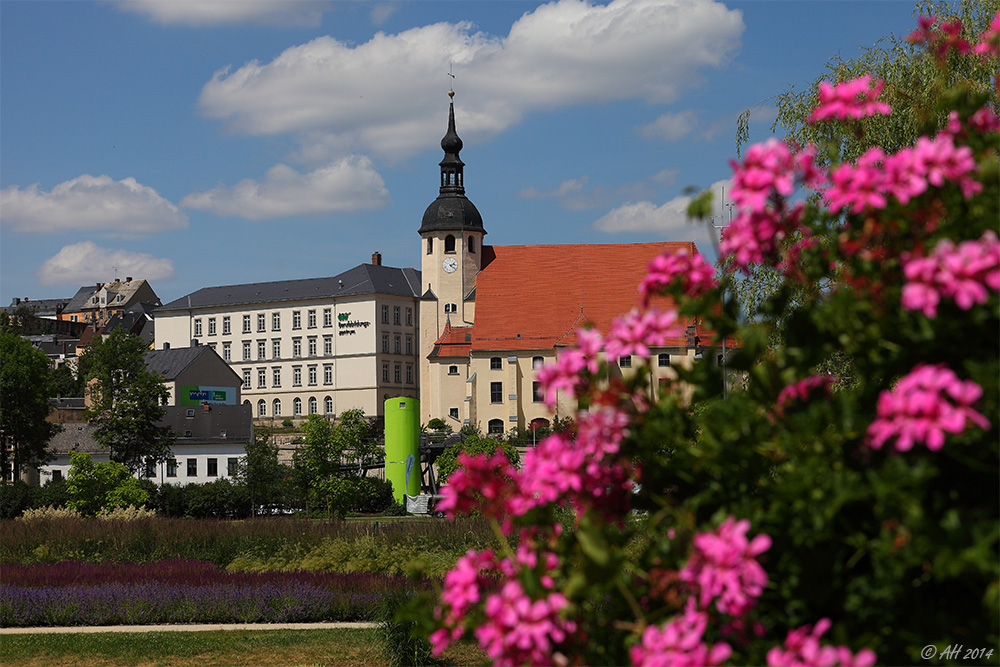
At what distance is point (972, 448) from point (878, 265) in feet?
1.94

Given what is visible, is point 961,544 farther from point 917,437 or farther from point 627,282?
point 627,282

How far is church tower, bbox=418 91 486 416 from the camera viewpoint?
96.0 m

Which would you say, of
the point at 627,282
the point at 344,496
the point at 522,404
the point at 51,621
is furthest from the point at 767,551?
the point at 627,282

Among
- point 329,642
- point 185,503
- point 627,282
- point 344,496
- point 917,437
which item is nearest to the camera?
point 917,437

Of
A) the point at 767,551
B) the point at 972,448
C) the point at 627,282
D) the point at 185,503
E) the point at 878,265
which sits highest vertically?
the point at 627,282

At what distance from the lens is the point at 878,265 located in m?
3.13

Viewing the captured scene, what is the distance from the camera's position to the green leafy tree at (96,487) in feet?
110

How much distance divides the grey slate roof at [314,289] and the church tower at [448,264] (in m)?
16.1

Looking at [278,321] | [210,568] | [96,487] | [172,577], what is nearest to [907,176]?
[172,577]

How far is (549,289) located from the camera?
9206cm


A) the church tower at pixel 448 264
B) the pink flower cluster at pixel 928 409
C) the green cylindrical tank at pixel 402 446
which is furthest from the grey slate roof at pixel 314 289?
→ the pink flower cluster at pixel 928 409

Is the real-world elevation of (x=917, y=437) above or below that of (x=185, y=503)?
above

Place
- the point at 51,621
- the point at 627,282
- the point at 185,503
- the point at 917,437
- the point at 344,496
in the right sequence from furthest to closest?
the point at 627,282
the point at 185,503
the point at 344,496
the point at 51,621
the point at 917,437

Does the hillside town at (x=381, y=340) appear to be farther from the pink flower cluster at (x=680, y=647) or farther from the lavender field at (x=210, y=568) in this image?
the pink flower cluster at (x=680, y=647)
